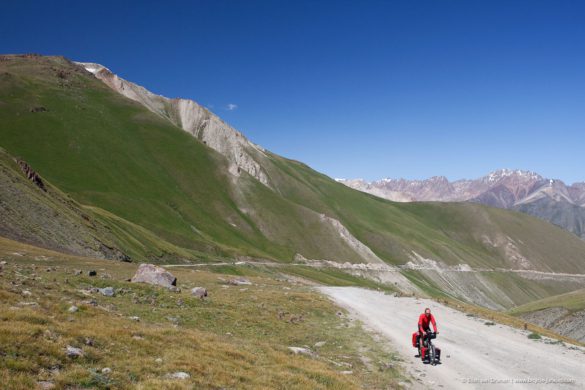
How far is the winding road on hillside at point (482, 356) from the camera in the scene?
69.0 feet

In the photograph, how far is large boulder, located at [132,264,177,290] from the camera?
37.8 meters

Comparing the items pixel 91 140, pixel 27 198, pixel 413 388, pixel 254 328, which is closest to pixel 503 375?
pixel 413 388

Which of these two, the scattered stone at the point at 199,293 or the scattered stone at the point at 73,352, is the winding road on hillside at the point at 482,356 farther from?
the scattered stone at the point at 73,352

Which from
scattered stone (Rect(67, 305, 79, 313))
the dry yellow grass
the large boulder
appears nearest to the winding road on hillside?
the dry yellow grass

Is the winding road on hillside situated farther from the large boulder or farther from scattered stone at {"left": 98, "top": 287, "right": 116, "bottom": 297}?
scattered stone at {"left": 98, "top": 287, "right": 116, "bottom": 297}

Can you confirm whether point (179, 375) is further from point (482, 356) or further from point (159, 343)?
point (482, 356)

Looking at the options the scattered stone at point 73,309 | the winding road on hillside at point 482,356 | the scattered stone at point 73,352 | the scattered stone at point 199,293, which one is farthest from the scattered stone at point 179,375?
the scattered stone at point 199,293

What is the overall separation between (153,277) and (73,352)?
25.5m

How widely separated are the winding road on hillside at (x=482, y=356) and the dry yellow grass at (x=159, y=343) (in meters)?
2.40

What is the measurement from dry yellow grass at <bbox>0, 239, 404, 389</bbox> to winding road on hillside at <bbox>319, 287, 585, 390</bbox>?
7.89ft

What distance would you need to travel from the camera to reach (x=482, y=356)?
2609cm

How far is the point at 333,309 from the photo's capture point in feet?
135

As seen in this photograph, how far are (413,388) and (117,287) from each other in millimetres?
23385

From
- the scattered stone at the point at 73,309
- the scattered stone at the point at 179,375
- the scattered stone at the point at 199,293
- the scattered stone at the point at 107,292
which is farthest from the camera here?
the scattered stone at the point at 199,293
